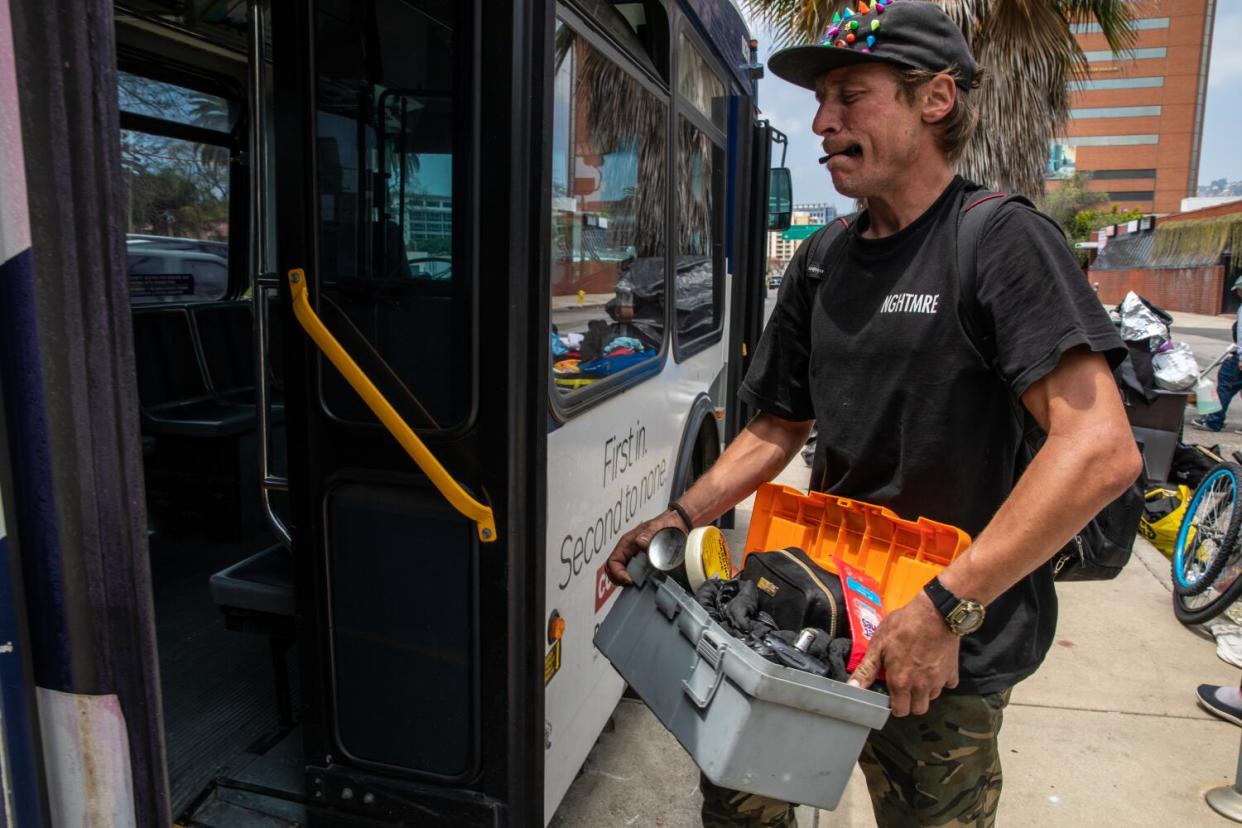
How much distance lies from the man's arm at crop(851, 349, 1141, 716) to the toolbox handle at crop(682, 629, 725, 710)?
0.74 feet

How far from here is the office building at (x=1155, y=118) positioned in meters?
86.9

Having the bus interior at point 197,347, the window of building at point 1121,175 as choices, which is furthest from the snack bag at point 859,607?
the window of building at point 1121,175

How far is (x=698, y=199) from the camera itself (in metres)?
3.86

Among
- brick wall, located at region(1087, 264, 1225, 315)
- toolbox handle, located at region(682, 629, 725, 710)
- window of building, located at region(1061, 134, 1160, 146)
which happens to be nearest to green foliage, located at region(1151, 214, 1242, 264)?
brick wall, located at region(1087, 264, 1225, 315)

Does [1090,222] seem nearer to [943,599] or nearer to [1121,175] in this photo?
[1121,175]

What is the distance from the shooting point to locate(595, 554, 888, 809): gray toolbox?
1.33m

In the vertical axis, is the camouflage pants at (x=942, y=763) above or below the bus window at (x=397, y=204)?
below

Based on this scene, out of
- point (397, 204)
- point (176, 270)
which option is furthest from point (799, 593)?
point (176, 270)

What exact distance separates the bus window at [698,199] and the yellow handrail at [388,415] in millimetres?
1752

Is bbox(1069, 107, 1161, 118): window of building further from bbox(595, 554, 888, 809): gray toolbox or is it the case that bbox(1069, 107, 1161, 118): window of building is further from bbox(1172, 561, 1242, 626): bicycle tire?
bbox(595, 554, 888, 809): gray toolbox

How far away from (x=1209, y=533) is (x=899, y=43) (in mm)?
4281

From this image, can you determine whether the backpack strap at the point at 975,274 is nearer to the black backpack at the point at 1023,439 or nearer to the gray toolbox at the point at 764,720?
the black backpack at the point at 1023,439

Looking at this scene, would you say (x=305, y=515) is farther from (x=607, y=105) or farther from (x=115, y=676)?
(x=607, y=105)

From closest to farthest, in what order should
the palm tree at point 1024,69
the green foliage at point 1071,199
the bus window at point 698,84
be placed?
the bus window at point 698,84
the palm tree at point 1024,69
the green foliage at point 1071,199
